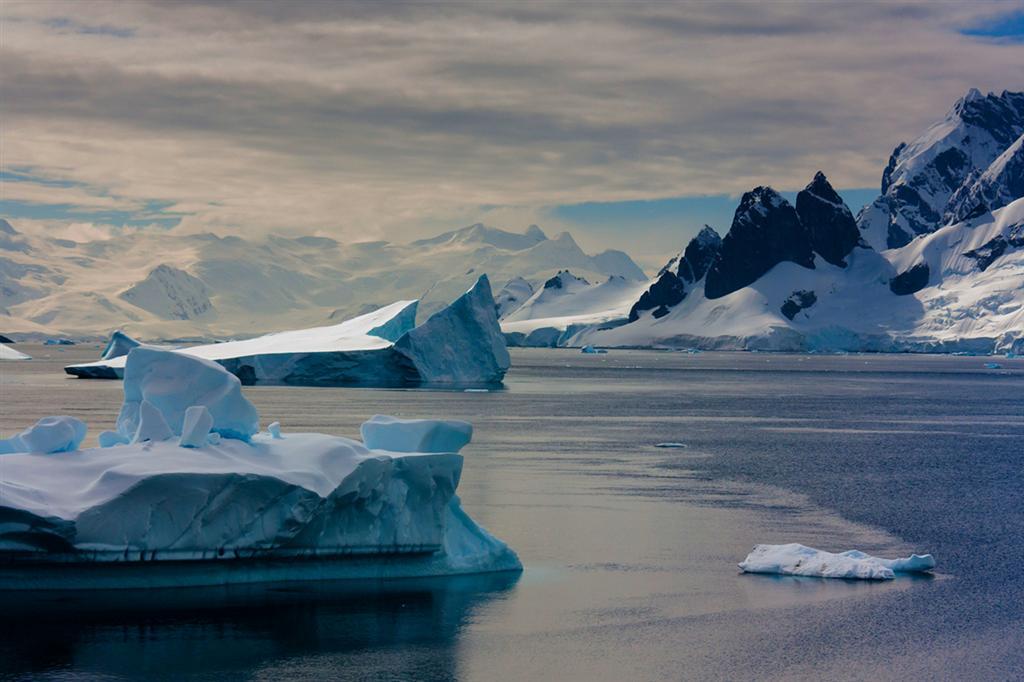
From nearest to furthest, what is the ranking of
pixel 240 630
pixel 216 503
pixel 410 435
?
pixel 240 630 < pixel 216 503 < pixel 410 435

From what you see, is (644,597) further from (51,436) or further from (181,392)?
(51,436)

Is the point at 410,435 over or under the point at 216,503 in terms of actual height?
over

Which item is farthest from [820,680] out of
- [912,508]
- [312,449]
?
[912,508]

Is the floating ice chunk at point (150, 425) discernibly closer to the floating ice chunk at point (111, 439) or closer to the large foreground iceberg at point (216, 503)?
the large foreground iceberg at point (216, 503)

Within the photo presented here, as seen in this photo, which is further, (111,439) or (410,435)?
(410,435)

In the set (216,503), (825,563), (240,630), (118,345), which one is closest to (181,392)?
(216,503)

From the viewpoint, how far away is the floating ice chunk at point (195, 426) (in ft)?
68.2

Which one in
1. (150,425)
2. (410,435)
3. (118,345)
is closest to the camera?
(150,425)

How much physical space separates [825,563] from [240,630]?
1012cm

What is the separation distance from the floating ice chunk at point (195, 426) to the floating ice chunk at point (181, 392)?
2.27ft

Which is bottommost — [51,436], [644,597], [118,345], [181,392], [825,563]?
[644,597]

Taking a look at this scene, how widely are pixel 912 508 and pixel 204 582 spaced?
18.1 meters

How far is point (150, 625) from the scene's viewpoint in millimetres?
18609

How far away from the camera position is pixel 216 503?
19719 mm
